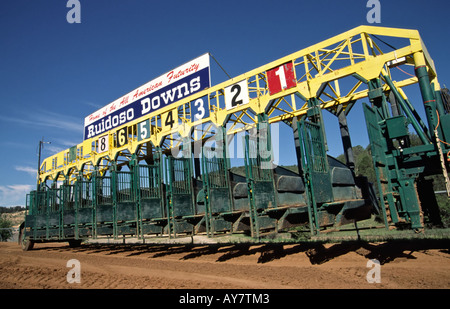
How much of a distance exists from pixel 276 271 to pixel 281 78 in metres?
4.88

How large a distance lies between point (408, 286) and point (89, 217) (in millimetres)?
10480

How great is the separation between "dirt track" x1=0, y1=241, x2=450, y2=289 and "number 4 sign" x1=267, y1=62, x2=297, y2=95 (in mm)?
4253

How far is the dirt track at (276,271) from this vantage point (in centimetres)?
493

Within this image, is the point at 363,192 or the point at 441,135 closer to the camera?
the point at 441,135

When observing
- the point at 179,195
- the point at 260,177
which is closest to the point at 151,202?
the point at 179,195

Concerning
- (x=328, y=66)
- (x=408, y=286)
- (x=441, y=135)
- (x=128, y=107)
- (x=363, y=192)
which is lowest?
(x=408, y=286)

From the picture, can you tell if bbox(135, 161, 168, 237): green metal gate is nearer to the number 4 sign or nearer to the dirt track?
the dirt track

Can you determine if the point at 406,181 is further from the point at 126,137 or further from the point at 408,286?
the point at 126,137

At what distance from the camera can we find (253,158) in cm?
730

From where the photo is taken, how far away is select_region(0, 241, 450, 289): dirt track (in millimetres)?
4934

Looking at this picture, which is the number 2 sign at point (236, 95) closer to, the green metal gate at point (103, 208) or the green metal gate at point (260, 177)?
the green metal gate at point (260, 177)

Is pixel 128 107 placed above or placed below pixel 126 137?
above

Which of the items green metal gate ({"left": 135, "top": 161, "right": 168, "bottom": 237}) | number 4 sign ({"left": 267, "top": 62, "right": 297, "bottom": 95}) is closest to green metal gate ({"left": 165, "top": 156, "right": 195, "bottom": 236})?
green metal gate ({"left": 135, "top": 161, "right": 168, "bottom": 237})
